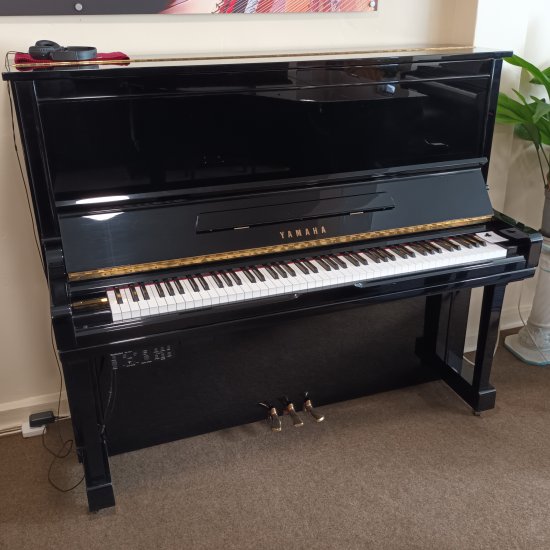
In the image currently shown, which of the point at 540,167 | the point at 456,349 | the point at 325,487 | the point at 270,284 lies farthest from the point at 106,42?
the point at 540,167

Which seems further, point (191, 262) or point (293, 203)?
point (293, 203)

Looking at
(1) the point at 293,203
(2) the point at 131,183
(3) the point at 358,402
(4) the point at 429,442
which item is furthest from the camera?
(3) the point at 358,402

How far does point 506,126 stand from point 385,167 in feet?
2.37

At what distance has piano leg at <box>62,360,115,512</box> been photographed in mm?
1717

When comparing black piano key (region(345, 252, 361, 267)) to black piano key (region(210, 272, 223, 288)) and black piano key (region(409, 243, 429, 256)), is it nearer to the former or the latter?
black piano key (region(409, 243, 429, 256))

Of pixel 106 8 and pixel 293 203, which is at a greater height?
pixel 106 8

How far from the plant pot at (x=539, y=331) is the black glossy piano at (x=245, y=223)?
0.52m

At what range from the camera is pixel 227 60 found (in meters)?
1.82

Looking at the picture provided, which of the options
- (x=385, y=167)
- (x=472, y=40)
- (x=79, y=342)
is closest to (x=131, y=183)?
(x=79, y=342)

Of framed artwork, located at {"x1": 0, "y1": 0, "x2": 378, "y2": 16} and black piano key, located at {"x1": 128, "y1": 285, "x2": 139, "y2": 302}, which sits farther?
framed artwork, located at {"x1": 0, "y1": 0, "x2": 378, "y2": 16}

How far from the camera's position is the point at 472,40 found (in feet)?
7.49

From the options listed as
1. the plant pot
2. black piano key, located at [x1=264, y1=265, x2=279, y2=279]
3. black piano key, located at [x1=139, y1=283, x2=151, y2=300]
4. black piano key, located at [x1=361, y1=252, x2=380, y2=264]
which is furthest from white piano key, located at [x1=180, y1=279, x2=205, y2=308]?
the plant pot

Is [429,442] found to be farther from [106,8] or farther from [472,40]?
[106,8]

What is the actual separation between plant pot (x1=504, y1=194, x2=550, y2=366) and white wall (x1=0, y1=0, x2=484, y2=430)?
103 cm
